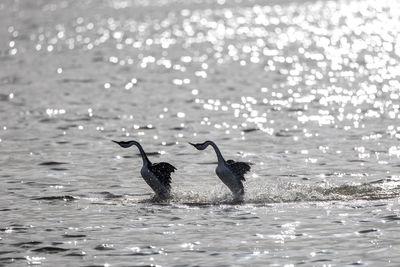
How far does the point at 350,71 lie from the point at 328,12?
7746 centimetres

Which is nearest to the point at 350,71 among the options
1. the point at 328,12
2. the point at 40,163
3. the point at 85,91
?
the point at 85,91

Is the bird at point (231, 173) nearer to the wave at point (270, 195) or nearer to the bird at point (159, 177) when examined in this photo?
the wave at point (270, 195)

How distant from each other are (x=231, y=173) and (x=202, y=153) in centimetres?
827

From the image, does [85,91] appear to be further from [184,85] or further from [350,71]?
[350,71]

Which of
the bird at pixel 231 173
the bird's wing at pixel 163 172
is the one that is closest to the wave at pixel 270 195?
the bird at pixel 231 173

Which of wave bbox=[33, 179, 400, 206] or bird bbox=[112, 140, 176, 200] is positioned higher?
bird bbox=[112, 140, 176, 200]

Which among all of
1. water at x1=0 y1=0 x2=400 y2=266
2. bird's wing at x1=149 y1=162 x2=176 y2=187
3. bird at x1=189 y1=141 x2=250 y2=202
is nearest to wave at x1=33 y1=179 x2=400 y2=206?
water at x1=0 y1=0 x2=400 y2=266

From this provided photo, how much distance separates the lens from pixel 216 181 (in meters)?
28.6

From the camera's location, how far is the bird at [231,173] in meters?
25.4

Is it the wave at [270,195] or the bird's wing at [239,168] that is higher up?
the bird's wing at [239,168]

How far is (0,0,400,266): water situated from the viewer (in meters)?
21.3

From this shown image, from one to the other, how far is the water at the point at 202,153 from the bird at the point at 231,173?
0.40 metres

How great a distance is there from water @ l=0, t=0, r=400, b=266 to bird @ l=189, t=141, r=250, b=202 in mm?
402

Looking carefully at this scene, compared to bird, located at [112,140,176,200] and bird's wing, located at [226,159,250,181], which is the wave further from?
bird's wing, located at [226,159,250,181]
